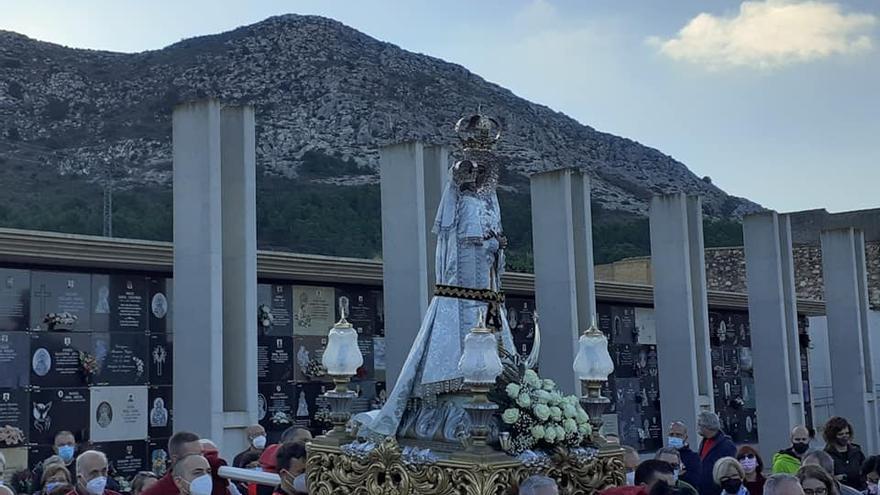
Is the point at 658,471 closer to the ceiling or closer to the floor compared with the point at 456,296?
closer to the floor

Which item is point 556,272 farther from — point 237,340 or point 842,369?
point 842,369

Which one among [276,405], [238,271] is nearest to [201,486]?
[238,271]

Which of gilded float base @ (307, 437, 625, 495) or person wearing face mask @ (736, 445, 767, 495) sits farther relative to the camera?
person wearing face mask @ (736, 445, 767, 495)

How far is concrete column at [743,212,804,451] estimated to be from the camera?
1969cm

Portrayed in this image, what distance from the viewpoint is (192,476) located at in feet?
16.3

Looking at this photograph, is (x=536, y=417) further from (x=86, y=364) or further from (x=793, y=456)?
(x=86, y=364)

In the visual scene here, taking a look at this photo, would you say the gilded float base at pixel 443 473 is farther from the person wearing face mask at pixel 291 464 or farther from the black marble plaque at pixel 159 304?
the black marble plaque at pixel 159 304

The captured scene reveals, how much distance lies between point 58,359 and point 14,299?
93cm

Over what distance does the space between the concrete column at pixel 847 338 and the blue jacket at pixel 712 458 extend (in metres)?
15.0

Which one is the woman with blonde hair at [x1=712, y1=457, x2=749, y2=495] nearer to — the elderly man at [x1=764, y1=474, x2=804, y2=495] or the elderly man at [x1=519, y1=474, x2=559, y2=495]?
the elderly man at [x1=764, y1=474, x2=804, y2=495]

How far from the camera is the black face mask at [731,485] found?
607 centimetres

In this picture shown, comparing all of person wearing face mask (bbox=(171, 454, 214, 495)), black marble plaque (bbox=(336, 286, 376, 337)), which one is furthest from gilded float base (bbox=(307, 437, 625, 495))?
black marble plaque (bbox=(336, 286, 376, 337))

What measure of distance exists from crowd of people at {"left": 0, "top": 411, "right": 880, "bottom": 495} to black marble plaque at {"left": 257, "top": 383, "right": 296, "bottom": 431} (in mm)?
5913

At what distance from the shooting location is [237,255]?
40.4 ft
